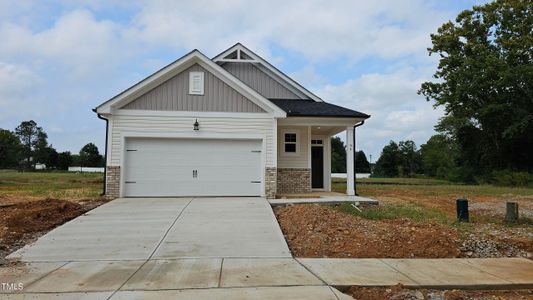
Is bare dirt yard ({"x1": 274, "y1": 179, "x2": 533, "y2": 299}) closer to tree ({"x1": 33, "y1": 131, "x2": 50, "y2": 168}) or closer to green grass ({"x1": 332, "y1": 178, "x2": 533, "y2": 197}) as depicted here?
green grass ({"x1": 332, "y1": 178, "x2": 533, "y2": 197})

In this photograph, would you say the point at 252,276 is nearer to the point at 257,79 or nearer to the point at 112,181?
the point at 112,181

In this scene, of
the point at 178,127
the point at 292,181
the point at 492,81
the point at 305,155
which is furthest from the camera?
the point at 492,81

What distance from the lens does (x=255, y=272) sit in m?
5.84

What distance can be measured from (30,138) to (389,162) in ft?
263

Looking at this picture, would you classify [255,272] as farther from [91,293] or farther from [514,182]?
[514,182]

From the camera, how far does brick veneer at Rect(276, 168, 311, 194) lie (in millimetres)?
15422

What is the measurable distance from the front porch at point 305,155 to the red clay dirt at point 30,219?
20.3ft

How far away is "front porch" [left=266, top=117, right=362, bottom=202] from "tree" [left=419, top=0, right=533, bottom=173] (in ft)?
67.7

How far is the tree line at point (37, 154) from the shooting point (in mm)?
78188

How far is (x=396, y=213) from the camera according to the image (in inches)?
425

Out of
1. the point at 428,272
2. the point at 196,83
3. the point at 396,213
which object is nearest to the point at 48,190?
the point at 196,83

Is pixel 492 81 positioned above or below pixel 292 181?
above

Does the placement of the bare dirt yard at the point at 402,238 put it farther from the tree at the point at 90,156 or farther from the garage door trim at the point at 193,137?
the tree at the point at 90,156

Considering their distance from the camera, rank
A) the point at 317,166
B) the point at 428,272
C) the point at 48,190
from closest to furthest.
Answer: the point at 428,272, the point at 317,166, the point at 48,190
